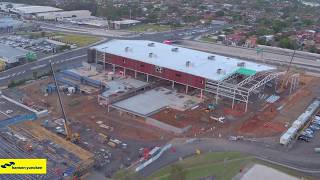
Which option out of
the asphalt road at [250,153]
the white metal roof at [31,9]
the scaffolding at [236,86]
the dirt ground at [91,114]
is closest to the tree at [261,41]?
the scaffolding at [236,86]

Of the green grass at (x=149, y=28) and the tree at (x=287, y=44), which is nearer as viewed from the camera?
the tree at (x=287, y=44)

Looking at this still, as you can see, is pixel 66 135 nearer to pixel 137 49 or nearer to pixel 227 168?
pixel 227 168

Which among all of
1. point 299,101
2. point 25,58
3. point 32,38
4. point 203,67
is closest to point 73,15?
point 32,38

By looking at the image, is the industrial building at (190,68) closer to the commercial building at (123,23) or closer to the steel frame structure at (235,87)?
the steel frame structure at (235,87)

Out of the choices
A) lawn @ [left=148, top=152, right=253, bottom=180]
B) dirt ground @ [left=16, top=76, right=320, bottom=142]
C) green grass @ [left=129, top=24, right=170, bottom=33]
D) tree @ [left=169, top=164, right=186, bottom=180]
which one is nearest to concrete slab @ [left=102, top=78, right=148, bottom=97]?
dirt ground @ [left=16, top=76, right=320, bottom=142]

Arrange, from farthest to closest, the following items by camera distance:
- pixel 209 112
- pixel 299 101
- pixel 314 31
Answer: pixel 314 31 < pixel 299 101 < pixel 209 112
